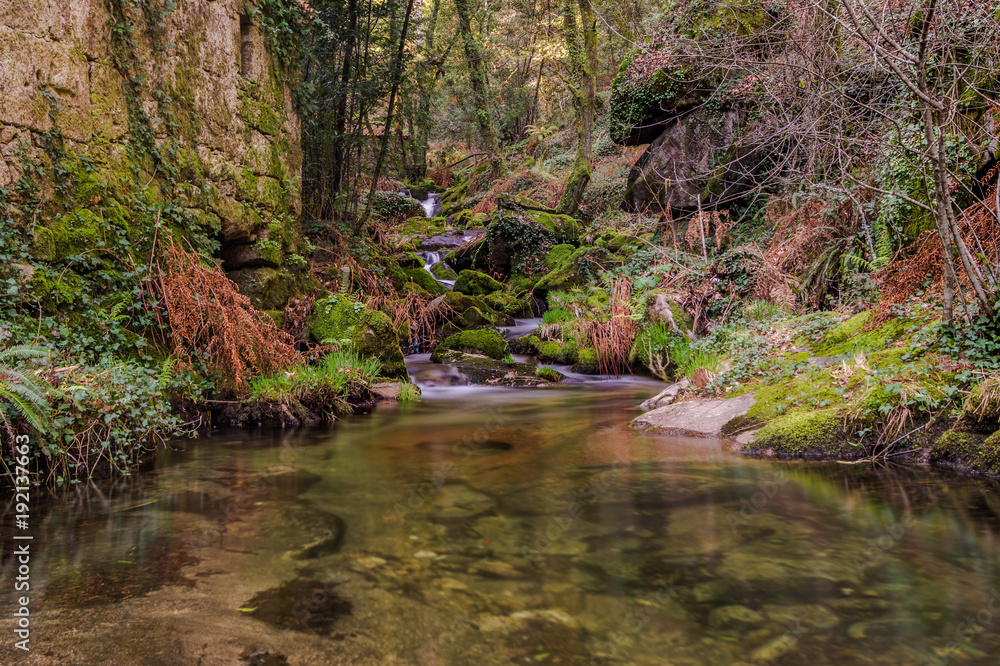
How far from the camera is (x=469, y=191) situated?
78.5ft

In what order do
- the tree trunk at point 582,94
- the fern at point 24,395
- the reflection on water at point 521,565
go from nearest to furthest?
the reflection on water at point 521,565 < the fern at point 24,395 < the tree trunk at point 582,94

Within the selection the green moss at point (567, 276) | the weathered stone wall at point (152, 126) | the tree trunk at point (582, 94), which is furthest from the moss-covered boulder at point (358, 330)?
the tree trunk at point (582, 94)

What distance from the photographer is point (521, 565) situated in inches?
108

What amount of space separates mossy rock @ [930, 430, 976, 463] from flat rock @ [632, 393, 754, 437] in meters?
1.59

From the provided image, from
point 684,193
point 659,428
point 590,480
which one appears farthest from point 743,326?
point 684,193

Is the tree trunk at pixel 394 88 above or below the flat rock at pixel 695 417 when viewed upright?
above

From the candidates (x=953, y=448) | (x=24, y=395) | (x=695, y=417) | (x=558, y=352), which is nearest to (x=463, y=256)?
(x=558, y=352)

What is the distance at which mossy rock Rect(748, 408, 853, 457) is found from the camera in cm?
463

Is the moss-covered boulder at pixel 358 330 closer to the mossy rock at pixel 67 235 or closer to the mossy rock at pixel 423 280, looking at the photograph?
the mossy rock at pixel 67 235

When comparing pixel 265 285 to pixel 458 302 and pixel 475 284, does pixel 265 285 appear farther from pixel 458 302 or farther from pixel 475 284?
pixel 475 284

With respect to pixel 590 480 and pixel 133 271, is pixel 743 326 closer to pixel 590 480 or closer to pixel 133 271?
pixel 590 480

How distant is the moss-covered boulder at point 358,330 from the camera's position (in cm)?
851

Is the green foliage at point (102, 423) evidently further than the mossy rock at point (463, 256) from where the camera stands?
No

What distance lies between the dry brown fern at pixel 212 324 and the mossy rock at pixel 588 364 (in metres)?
5.57
